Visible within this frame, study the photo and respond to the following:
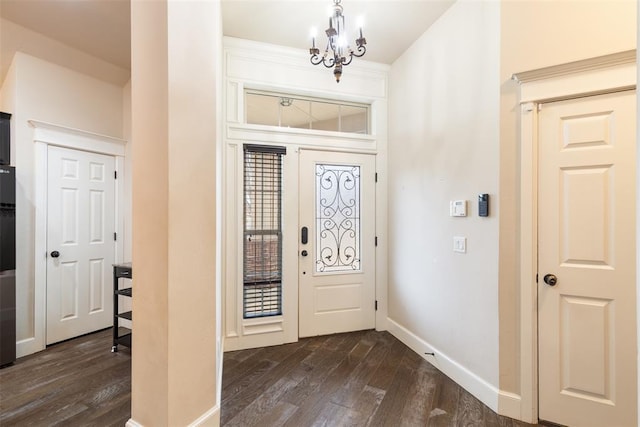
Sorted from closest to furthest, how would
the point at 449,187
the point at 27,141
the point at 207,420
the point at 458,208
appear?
the point at 207,420, the point at 458,208, the point at 449,187, the point at 27,141

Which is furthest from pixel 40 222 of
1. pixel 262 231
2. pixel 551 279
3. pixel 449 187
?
pixel 551 279

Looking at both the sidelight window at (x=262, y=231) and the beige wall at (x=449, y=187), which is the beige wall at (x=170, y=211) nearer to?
the sidelight window at (x=262, y=231)

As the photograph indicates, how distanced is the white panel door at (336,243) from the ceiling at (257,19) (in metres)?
1.18

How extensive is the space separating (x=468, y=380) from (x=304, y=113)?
296 centimetres

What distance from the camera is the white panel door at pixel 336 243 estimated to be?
10.9 feet

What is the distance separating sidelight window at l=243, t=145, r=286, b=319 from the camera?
314 cm

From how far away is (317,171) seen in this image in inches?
133

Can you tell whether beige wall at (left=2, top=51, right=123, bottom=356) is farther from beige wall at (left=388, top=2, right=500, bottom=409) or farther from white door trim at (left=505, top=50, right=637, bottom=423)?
white door trim at (left=505, top=50, right=637, bottom=423)

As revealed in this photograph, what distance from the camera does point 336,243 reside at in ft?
11.3

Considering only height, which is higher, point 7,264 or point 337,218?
point 337,218

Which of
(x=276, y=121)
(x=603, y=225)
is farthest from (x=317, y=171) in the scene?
(x=603, y=225)

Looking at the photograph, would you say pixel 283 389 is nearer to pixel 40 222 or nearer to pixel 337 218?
pixel 337 218

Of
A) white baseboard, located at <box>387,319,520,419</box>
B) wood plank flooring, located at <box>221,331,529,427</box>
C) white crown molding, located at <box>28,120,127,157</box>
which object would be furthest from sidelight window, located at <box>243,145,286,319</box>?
white crown molding, located at <box>28,120,127,157</box>

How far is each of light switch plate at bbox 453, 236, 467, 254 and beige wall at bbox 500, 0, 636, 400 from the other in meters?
0.34
